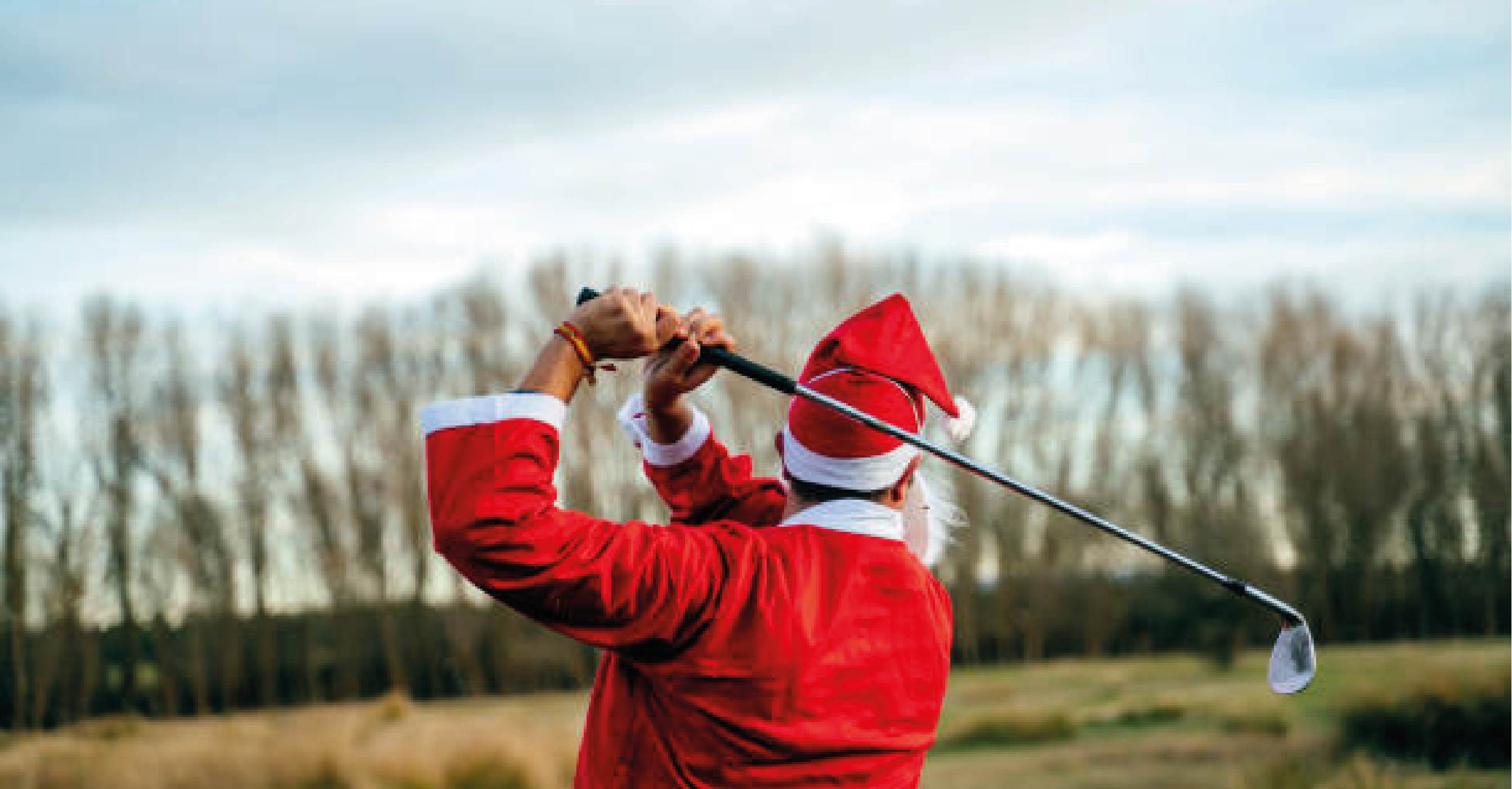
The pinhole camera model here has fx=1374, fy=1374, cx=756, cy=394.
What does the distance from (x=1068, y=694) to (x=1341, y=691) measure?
728cm

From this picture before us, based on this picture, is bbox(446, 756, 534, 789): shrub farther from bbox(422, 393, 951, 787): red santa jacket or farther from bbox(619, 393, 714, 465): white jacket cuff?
bbox(422, 393, 951, 787): red santa jacket

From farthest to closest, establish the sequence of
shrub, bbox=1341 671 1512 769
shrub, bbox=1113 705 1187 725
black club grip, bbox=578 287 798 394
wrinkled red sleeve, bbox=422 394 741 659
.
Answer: shrub, bbox=1113 705 1187 725, shrub, bbox=1341 671 1512 769, black club grip, bbox=578 287 798 394, wrinkled red sleeve, bbox=422 394 741 659

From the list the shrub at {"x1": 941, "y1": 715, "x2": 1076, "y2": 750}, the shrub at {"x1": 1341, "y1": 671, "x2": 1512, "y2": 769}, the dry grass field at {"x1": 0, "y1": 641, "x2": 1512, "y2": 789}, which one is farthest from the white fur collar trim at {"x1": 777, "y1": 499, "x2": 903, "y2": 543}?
the shrub at {"x1": 941, "y1": 715, "x2": 1076, "y2": 750}

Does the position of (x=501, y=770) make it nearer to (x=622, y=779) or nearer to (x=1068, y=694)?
(x=622, y=779)

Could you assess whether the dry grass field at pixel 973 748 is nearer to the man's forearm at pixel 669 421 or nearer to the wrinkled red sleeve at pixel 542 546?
the man's forearm at pixel 669 421

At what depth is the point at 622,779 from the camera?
2625 millimetres

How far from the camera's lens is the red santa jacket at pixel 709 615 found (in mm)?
2273

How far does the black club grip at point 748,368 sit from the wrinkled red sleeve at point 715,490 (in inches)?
21.8

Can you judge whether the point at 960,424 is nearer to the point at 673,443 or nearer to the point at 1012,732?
the point at 673,443

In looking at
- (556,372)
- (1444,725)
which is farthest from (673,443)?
(1444,725)

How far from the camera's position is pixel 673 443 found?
3.22m

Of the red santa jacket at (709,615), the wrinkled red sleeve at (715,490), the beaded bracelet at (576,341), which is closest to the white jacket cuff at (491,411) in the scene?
the red santa jacket at (709,615)

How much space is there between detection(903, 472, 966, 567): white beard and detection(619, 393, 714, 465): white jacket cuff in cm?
A: 51

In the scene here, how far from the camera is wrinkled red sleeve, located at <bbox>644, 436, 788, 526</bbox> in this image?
3.28 meters
